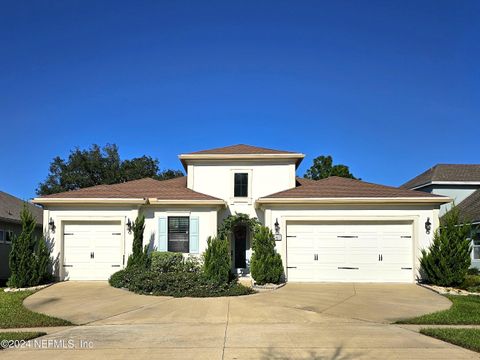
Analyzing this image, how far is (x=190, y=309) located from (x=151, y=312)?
38.3 inches

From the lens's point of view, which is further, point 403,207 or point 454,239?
point 403,207

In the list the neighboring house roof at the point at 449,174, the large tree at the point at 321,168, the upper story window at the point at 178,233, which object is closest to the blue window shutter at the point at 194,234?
the upper story window at the point at 178,233

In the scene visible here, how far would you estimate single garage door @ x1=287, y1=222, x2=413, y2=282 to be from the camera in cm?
1582

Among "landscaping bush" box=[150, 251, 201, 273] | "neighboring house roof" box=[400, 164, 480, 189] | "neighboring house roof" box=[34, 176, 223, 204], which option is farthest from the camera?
"neighboring house roof" box=[400, 164, 480, 189]

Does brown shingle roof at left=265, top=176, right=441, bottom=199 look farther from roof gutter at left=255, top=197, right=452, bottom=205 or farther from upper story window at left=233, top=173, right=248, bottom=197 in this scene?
upper story window at left=233, top=173, right=248, bottom=197

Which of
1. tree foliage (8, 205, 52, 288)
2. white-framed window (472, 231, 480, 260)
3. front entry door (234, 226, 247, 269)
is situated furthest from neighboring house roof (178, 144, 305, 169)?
white-framed window (472, 231, 480, 260)

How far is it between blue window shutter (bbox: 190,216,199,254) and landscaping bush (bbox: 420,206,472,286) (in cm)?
827

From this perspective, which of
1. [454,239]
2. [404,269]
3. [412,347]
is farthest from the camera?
[404,269]

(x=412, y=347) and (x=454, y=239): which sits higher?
(x=454, y=239)

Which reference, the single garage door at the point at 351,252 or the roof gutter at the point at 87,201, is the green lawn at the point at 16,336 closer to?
the roof gutter at the point at 87,201

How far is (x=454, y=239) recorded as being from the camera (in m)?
14.5

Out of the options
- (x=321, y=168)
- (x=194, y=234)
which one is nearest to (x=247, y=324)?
(x=194, y=234)

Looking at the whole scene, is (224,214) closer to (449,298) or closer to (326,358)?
(449,298)

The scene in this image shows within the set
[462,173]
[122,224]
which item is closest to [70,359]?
[122,224]
